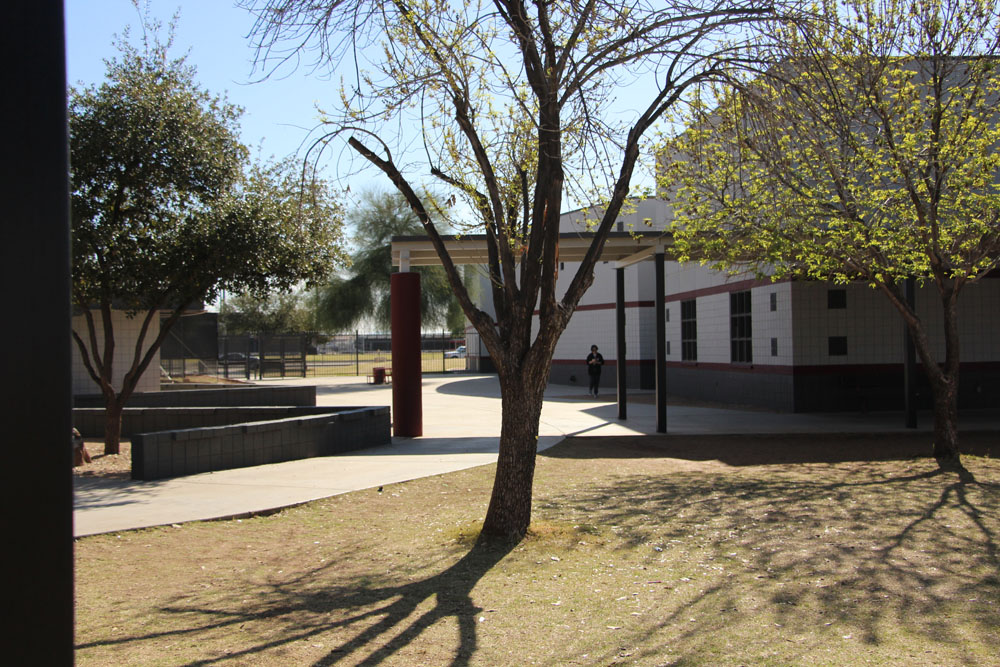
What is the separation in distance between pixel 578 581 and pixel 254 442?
7.06 meters

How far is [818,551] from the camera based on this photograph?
7074mm

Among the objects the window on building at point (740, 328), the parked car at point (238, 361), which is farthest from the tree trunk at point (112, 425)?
the parked car at point (238, 361)

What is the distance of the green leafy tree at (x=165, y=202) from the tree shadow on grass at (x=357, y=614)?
6.29 meters

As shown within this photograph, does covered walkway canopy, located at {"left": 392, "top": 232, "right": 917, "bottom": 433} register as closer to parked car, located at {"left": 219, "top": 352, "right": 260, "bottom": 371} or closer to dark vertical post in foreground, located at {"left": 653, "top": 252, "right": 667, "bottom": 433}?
dark vertical post in foreground, located at {"left": 653, "top": 252, "right": 667, "bottom": 433}

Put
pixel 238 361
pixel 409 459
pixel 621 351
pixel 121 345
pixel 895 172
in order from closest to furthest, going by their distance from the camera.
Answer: pixel 895 172 → pixel 409 459 → pixel 621 351 → pixel 121 345 → pixel 238 361

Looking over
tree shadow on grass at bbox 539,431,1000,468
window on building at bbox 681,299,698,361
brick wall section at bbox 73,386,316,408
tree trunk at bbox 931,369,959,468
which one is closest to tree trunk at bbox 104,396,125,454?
brick wall section at bbox 73,386,316,408

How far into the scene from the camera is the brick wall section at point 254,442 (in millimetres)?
10805

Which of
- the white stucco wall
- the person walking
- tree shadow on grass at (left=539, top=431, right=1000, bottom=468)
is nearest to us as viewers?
tree shadow on grass at (left=539, top=431, right=1000, bottom=468)

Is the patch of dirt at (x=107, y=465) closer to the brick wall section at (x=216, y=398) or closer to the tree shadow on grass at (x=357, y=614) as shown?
the brick wall section at (x=216, y=398)

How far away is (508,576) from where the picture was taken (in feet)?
21.1

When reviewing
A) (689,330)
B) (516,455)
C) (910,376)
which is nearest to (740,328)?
(689,330)

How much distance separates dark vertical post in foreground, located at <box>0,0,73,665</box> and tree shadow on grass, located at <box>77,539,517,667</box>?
2513 millimetres

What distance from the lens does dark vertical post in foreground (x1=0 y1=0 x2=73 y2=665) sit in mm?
2379

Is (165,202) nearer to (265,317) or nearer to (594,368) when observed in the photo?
(594,368)
